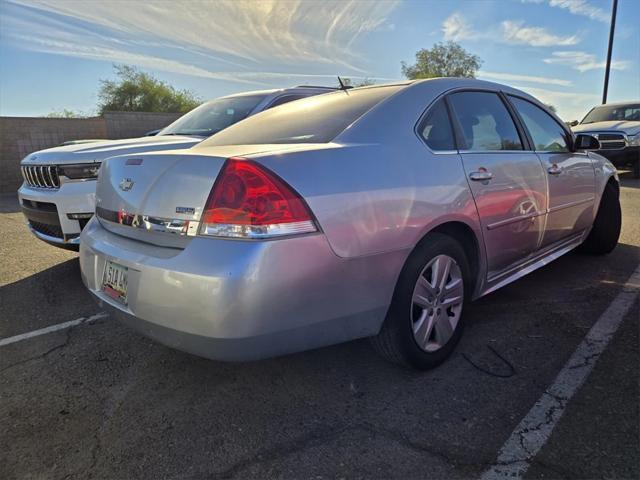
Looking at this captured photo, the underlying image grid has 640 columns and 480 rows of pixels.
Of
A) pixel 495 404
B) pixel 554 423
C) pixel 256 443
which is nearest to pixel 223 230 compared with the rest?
pixel 256 443

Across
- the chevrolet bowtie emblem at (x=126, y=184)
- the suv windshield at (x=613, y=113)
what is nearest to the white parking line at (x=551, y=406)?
the chevrolet bowtie emblem at (x=126, y=184)

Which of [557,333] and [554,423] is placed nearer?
[554,423]

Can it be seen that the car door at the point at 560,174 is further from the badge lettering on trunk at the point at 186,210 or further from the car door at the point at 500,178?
the badge lettering on trunk at the point at 186,210

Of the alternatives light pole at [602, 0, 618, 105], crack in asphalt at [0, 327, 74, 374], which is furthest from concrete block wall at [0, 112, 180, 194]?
light pole at [602, 0, 618, 105]

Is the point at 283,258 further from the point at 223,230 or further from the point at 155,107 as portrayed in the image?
the point at 155,107

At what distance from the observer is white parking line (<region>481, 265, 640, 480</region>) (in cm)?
200

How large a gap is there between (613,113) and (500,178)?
41.4 ft

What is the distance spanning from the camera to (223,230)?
2.02 m

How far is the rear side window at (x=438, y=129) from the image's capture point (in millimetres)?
2725

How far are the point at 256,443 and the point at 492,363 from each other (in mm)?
1461

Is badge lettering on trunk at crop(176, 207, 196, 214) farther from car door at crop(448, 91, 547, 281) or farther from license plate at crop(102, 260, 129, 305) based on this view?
car door at crop(448, 91, 547, 281)

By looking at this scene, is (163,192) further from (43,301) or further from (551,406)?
(43,301)

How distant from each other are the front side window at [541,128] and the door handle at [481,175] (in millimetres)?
1013

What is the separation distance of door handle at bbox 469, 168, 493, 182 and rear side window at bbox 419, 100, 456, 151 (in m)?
0.20
